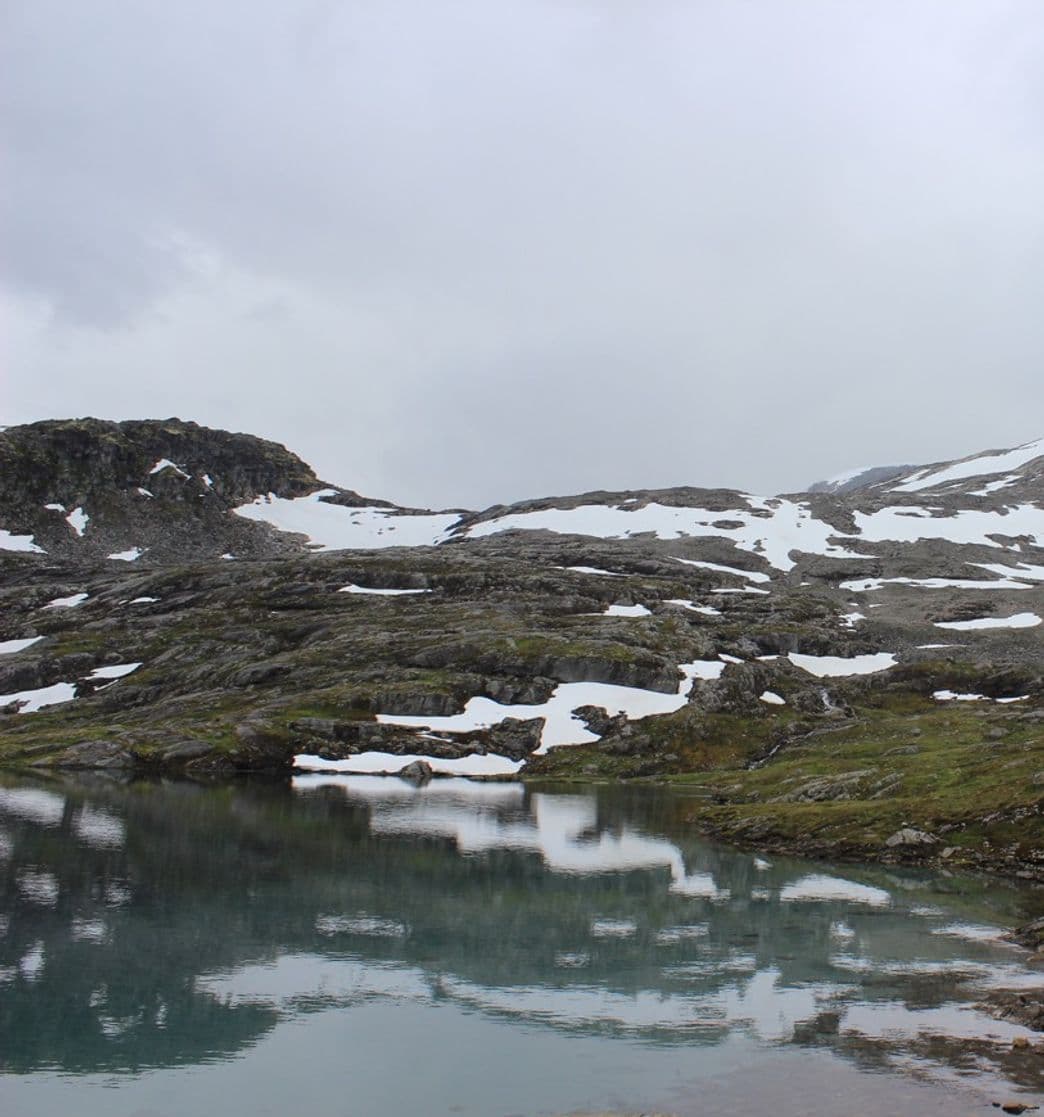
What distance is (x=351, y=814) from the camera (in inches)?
3027

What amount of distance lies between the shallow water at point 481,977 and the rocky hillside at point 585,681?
1672cm

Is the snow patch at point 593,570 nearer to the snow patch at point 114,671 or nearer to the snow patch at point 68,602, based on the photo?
the snow patch at point 114,671

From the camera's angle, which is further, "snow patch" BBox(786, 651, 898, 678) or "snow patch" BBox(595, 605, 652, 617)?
"snow patch" BBox(595, 605, 652, 617)

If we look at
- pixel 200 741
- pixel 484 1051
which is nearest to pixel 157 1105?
pixel 484 1051

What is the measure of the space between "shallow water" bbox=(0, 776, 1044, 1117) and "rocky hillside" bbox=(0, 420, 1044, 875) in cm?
1672

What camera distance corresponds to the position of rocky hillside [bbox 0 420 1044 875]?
77.5 metres

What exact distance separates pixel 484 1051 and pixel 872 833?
4173cm

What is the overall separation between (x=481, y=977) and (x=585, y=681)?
90.7 metres

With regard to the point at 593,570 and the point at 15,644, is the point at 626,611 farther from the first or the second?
the point at 15,644

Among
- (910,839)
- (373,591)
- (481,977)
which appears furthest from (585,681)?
(481,977)

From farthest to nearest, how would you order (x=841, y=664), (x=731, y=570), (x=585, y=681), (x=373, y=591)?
(x=731, y=570) < (x=373, y=591) < (x=841, y=664) < (x=585, y=681)

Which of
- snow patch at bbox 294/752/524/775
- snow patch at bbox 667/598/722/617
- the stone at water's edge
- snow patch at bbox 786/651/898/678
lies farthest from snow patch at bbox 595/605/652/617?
the stone at water's edge

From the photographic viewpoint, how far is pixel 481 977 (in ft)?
122

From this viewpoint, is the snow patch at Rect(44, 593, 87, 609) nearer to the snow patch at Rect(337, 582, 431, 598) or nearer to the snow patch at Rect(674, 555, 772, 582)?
the snow patch at Rect(337, 582, 431, 598)
